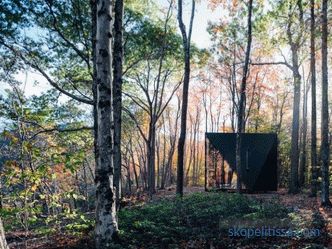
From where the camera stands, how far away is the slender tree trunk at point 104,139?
545cm

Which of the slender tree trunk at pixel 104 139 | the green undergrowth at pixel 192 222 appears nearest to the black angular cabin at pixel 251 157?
the green undergrowth at pixel 192 222

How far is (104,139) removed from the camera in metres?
5.51

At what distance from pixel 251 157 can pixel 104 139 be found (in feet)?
50.2

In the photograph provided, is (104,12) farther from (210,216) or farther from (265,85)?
(265,85)

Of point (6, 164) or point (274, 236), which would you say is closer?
point (6, 164)

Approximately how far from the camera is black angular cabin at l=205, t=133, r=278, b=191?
1898cm

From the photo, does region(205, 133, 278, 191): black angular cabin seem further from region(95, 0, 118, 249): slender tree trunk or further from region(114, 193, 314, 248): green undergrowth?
region(95, 0, 118, 249): slender tree trunk

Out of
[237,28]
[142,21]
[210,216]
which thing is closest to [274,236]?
[210,216]

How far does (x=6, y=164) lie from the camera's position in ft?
14.6

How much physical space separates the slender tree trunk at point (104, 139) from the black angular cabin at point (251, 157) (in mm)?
14434

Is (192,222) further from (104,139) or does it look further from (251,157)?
(251,157)

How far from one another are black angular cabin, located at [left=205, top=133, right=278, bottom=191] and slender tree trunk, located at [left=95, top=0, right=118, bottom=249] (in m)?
14.4

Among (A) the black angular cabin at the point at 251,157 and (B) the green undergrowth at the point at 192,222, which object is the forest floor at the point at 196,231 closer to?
(B) the green undergrowth at the point at 192,222

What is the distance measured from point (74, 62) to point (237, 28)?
12.0m
